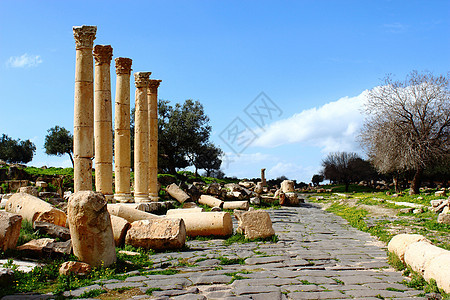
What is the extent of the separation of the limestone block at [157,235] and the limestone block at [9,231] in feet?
7.91

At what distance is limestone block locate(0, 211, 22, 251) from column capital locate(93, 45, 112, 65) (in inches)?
374

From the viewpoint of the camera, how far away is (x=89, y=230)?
25.1ft

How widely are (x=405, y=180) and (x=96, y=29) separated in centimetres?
3290

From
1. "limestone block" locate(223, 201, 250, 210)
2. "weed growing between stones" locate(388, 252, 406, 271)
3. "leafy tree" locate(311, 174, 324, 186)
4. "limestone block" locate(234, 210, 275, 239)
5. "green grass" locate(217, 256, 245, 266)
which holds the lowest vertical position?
"weed growing between stones" locate(388, 252, 406, 271)

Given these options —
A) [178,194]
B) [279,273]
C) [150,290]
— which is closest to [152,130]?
[178,194]

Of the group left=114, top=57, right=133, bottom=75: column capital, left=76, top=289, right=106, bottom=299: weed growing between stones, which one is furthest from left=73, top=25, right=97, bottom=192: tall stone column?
left=76, top=289, right=106, bottom=299: weed growing between stones

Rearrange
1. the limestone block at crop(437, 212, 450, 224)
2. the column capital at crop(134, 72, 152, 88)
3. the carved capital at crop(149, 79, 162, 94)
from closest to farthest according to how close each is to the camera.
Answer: the limestone block at crop(437, 212, 450, 224), the column capital at crop(134, 72, 152, 88), the carved capital at crop(149, 79, 162, 94)

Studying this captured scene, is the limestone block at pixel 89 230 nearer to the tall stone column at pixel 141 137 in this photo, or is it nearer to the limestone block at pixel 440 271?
the limestone block at pixel 440 271

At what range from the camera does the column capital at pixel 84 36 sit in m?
15.1

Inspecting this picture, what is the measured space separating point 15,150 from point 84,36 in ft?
136

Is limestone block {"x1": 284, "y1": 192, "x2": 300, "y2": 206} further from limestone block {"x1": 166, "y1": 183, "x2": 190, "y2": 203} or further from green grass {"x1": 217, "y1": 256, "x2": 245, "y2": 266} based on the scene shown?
green grass {"x1": 217, "y1": 256, "x2": 245, "y2": 266}

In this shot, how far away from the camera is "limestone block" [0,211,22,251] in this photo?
25.8 ft

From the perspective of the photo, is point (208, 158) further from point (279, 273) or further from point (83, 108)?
point (279, 273)

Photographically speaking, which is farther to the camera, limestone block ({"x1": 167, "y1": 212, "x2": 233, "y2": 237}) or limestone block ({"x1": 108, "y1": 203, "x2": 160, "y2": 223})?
limestone block ({"x1": 108, "y1": 203, "x2": 160, "y2": 223})
